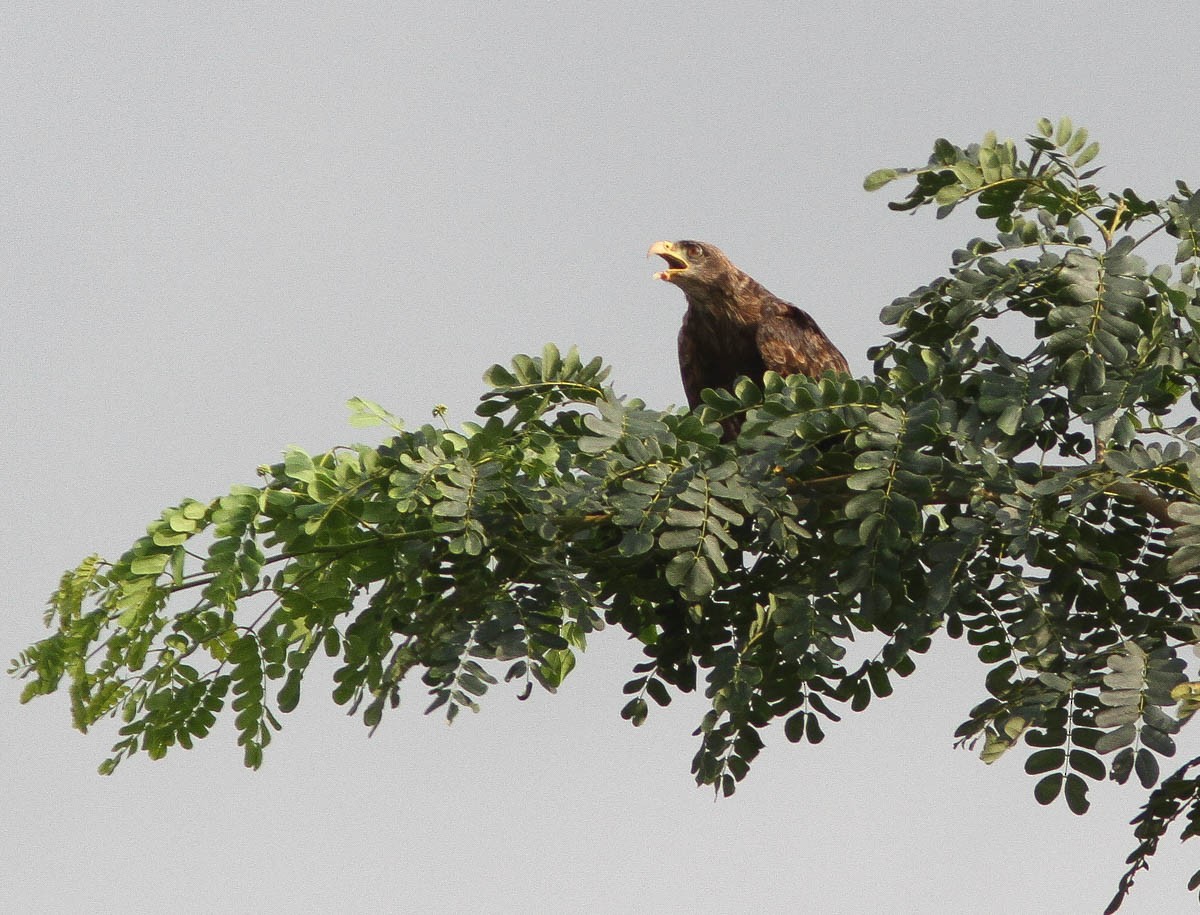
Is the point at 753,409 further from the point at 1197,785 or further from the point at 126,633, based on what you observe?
the point at 126,633

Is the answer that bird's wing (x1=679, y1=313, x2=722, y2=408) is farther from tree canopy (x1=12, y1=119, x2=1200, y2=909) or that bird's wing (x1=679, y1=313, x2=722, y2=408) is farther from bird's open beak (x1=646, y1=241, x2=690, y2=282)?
tree canopy (x1=12, y1=119, x2=1200, y2=909)

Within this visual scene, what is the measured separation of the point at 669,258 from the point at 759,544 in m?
3.35

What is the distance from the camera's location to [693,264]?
7363 mm

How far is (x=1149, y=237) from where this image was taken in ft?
15.5

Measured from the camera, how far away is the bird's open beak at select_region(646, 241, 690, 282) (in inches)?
290

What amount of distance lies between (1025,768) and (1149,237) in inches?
72.0

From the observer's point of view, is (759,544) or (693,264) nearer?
(759,544)

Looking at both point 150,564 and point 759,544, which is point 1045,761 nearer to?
point 759,544

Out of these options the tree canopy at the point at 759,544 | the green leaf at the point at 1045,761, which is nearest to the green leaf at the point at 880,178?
the tree canopy at the point at 759,544

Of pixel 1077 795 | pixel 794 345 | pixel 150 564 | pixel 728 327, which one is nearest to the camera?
pixel 1077 795

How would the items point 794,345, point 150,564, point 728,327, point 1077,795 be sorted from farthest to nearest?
point 728,327
point 794,345
point 150,564
point 1077,795

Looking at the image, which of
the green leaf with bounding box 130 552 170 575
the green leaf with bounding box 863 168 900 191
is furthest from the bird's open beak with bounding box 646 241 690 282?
the green leaf with bounding box 130 552 170 575

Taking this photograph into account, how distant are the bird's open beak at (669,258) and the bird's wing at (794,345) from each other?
50cm

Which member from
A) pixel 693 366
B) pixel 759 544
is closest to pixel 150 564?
pixel 759 544
